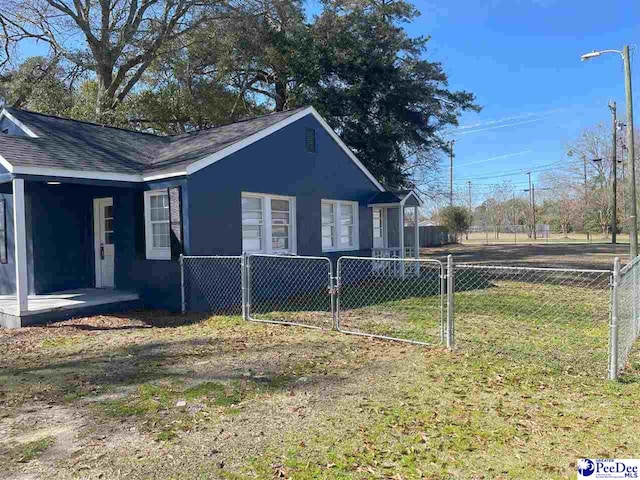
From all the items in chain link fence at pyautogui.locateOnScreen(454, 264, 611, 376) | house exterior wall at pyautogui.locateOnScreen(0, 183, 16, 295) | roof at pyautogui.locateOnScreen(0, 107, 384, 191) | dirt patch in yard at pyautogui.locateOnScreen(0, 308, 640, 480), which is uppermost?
roof at pyautogui.locateOnScreen(0, 107, 384, 191)

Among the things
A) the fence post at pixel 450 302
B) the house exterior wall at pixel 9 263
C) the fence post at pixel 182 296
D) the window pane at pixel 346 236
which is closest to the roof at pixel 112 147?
the house exterior wall at pixel 9 263

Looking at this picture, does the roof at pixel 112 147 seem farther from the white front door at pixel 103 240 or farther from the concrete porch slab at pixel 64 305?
the concrete porch slab at pixel 64 305

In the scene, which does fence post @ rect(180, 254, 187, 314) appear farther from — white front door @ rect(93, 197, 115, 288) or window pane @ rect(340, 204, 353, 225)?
window pane @ rect(340, 204, 353, 225)

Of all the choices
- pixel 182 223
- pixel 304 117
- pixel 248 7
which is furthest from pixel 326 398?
pixel 248 7

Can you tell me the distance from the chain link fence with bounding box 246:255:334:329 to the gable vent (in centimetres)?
303

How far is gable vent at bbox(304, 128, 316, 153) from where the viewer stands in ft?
39.8

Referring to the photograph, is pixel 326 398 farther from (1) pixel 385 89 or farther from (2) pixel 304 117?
A: (1) pixel 385 89

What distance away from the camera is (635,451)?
10.6ft

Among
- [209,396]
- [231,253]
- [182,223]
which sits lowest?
[209,396]

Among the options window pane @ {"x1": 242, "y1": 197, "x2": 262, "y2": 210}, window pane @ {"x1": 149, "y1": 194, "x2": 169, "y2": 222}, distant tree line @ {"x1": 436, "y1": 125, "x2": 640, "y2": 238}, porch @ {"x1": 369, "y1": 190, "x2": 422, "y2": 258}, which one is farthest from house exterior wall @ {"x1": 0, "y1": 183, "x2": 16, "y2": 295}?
distant tree line @ {"x1": 436, "y1": 125, "x2": 640, "y2": 238}

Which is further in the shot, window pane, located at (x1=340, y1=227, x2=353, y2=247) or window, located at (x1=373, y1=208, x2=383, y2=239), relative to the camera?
window, located at (x1=373, y1=208, x2=383, y2=239)

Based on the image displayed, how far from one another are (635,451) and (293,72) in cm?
1878

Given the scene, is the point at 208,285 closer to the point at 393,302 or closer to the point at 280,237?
the point at 280,237

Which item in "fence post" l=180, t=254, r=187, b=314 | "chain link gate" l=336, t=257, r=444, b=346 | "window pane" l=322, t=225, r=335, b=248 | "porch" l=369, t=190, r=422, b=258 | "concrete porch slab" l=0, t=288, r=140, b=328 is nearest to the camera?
"chain link gate" l=336, t=257, r=444, b=346
